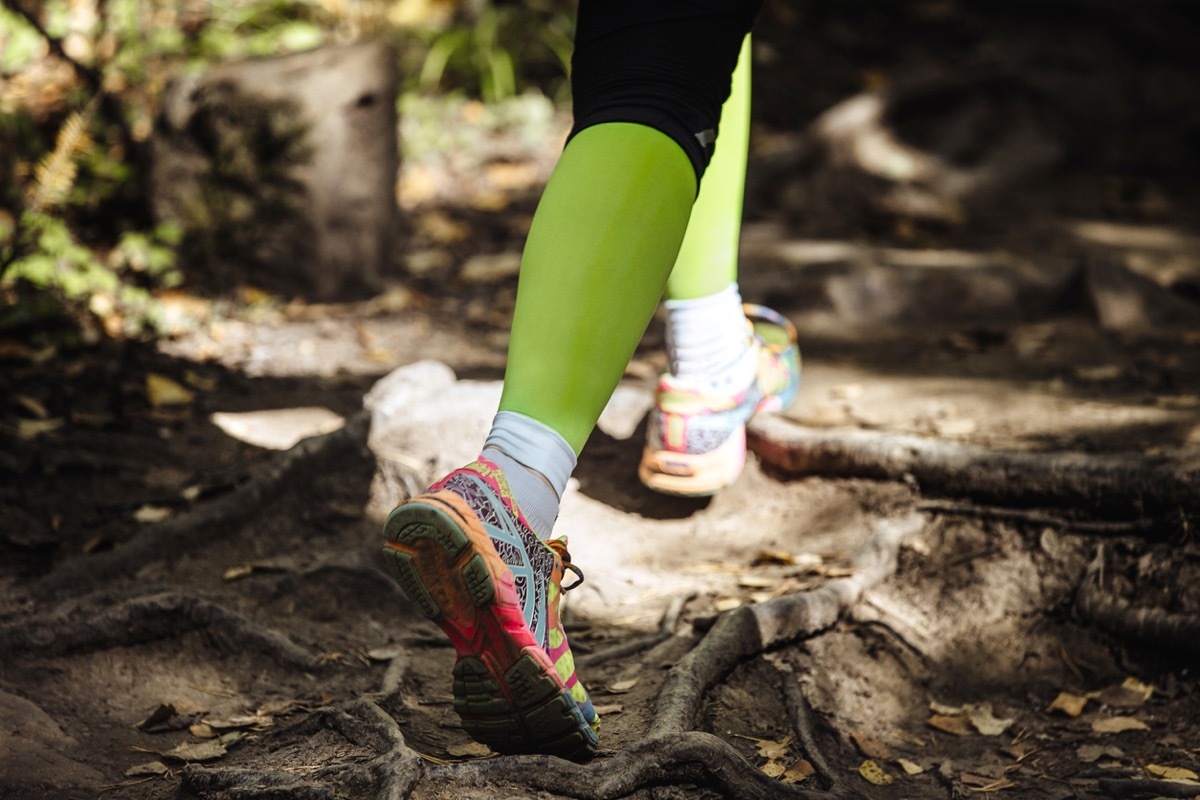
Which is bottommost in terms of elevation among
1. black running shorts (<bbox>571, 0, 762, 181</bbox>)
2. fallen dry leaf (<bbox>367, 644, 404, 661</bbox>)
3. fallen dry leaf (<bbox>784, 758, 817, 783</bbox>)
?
fallen dry leaf (<bbox>367, 644, 404, 661</bbox>)

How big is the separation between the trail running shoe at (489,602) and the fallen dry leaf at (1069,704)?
0.98m

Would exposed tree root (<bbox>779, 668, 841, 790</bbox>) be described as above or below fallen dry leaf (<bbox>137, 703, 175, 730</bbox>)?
above

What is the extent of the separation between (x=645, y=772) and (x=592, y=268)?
72 cm

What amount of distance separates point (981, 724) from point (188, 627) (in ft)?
4.95

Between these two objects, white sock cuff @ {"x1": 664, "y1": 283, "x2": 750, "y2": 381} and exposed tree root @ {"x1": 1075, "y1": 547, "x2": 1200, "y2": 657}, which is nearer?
exposed tree root @ {"x1": 1075, "y1": 547, "x2": 1200, "y2": 657}

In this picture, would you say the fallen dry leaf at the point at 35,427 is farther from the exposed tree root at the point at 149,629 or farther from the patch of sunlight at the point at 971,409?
the patch of sunlight at the point at 971,409

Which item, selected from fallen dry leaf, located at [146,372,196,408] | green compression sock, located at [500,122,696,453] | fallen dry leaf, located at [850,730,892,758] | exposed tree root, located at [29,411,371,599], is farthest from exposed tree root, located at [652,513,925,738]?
fallen dry leaf, located at [146,372,196,408]

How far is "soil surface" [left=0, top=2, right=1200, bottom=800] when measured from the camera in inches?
68.5

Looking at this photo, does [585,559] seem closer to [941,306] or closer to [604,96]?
[604,96]

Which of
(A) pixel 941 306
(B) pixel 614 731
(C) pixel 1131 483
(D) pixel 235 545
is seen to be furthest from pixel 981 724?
(A) pixel 941 306

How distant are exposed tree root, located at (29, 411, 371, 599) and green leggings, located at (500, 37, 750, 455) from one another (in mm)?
1204

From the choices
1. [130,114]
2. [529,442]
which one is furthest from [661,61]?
[130,114]

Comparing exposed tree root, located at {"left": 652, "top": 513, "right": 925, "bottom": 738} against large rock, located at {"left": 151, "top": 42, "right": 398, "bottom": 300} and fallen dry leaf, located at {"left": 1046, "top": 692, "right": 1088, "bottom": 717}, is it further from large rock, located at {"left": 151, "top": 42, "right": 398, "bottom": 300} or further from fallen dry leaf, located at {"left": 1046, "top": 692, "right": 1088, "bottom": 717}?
large rock, located at {"left": 151, "top": 42, "right": 398, "bottom": 300}

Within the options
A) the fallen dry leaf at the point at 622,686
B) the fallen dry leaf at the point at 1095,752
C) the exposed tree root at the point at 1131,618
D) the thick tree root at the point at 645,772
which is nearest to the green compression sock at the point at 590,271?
the thick tree root at the point at 645,772
